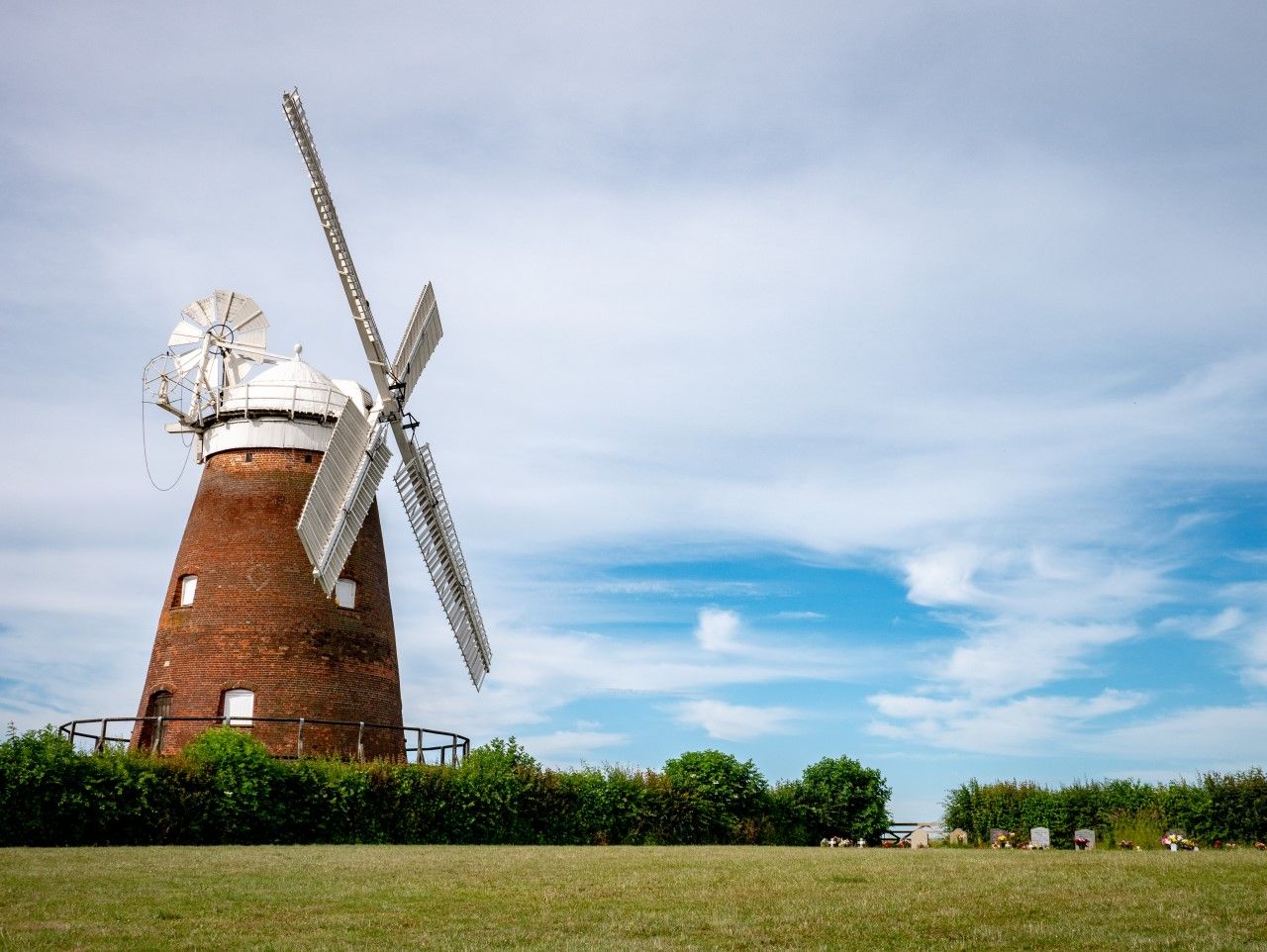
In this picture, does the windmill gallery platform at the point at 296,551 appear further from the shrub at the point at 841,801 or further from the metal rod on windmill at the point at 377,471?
the shrub at the point at 841,801

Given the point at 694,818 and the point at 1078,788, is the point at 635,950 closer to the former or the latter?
the point at 694,818

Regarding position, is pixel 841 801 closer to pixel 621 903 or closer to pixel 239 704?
pixel 239 704

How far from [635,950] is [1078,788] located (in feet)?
64.3

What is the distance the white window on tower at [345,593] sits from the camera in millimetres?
25547

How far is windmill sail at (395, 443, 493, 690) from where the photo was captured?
87.7 ft

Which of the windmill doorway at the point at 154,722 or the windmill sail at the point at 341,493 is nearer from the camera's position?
the windmill sail at the point at 341,493

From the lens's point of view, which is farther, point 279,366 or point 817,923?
point 279,366

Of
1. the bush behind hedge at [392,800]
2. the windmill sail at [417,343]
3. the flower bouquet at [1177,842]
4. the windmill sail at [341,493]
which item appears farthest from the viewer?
the windmill sail at [417,343]

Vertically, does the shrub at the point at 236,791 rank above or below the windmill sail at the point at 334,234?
below

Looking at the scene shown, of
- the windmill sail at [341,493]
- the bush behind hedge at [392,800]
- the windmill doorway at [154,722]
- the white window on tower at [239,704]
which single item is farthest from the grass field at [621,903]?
the windmill sail at [341,493]

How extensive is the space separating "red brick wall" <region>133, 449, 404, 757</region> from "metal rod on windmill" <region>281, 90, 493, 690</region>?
132cm

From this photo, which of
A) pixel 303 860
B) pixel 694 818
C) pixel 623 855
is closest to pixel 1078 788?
pixel 694 818

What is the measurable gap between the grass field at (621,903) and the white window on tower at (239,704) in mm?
7655

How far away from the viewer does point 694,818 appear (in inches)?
995
